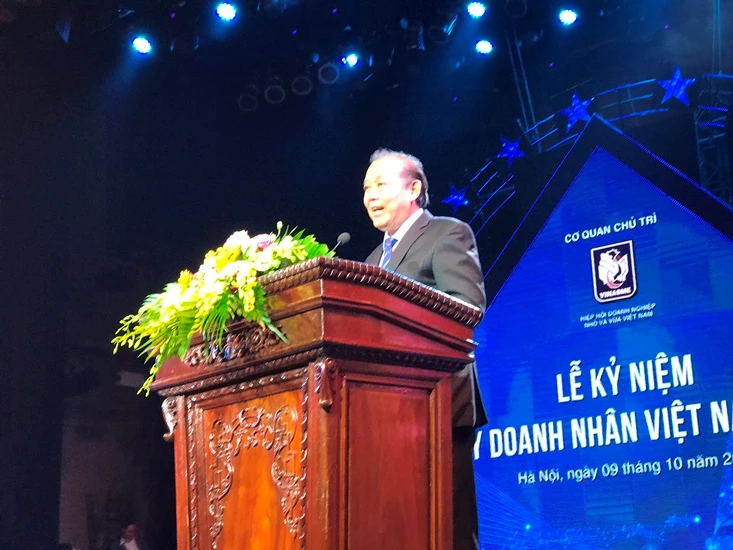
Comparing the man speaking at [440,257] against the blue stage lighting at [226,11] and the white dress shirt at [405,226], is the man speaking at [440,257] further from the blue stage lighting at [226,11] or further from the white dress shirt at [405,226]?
the blue stage lighting at [226,11]

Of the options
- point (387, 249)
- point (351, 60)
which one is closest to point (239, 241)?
point (387, 249)

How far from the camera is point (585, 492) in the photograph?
4.45 metres

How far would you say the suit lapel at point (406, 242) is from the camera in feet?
7.58

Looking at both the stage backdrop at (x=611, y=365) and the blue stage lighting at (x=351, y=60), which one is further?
the blue stage lighting at (x=351, y=60)

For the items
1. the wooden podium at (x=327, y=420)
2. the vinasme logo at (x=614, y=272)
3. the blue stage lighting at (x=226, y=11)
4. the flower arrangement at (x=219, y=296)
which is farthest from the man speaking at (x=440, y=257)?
Result: the blue stage lighting at (x=226, y=11)

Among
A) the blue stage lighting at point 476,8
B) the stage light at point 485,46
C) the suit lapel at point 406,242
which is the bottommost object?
the suit lapel at point 406,242

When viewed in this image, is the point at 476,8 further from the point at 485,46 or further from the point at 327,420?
the point at 327,420

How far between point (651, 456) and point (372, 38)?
3.40m

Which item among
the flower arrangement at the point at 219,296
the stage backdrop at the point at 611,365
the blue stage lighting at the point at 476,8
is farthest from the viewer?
the blue stage lighting at the point at 476,8

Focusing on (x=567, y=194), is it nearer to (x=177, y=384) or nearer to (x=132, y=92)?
(x=132, y=92)

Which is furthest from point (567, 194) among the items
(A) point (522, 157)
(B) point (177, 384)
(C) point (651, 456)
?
(B) point (177, 384)

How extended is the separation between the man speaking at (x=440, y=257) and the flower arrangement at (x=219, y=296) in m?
0.46

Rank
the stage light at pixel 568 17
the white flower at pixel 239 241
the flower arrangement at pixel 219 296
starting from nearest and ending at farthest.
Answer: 1. the flower arrangement at pixel 219 296
2. the white flower at pixel 239 241
3. the stage light at pixel 568 17

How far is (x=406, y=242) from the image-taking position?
2.34 meters
